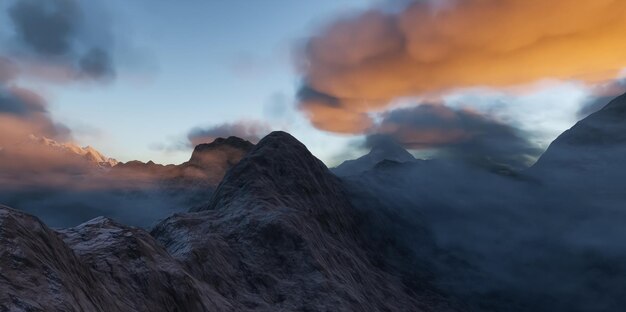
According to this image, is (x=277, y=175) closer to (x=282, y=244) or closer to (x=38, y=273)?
(x=282, y=244)

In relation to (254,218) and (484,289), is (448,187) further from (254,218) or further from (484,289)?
(254,218)

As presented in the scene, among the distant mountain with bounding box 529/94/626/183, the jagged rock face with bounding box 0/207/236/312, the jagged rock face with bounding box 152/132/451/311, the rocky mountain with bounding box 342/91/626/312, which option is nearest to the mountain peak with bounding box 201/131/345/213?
the jagged rock face with bounding box 152/132/451/311

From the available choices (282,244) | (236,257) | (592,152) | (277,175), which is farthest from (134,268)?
(592,152)

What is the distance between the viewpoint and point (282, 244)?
38375mm

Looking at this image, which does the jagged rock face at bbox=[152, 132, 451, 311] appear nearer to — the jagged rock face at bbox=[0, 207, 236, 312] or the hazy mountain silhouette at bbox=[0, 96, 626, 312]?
the hazy mountain silhouette at bbox=[0, 96, 626, 312]

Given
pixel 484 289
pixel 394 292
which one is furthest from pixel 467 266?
pixel 394 292

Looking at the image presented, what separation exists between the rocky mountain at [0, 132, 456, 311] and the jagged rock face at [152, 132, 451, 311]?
0.12 metres

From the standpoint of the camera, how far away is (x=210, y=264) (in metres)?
31.0

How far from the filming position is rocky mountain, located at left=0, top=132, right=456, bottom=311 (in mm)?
14471

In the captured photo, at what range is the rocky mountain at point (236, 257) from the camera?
47.5 ft

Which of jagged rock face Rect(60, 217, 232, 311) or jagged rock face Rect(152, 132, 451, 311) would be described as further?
jagged rock face Rect(152, 132, 451, 311)

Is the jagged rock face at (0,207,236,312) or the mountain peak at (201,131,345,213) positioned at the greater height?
the mountain peak at (201,131,345,213)

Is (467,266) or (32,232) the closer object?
(32,232)

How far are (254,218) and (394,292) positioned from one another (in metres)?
18.4
